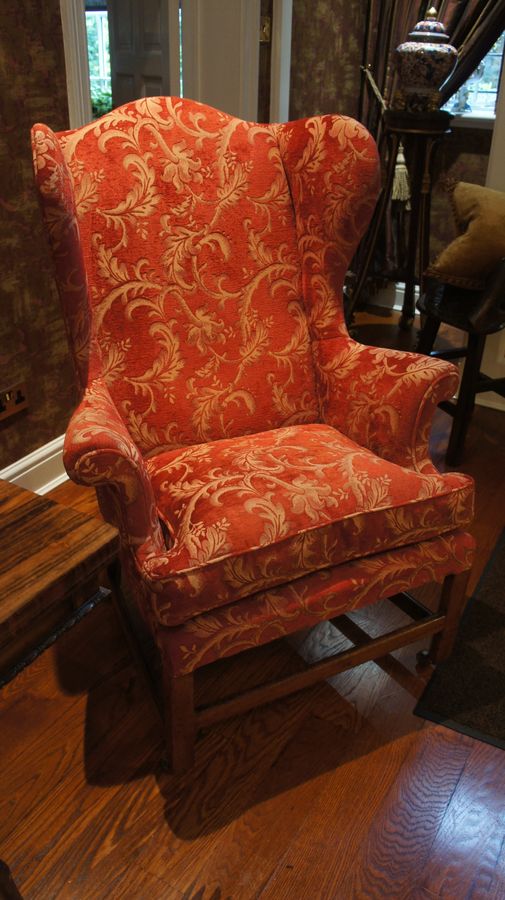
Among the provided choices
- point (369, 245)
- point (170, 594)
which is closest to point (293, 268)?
point (170, 594)

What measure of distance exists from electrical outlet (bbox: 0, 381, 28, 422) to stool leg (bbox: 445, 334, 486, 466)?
1337 mm

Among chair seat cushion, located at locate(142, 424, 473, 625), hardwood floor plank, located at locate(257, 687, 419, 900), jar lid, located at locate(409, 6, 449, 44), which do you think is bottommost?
hardwood floor plank, located at locate(257, 687, 419, 900)

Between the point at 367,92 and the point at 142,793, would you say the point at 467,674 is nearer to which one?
the point at 142,793

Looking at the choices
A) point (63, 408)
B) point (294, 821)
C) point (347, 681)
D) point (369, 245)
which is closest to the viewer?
point (294, 821)

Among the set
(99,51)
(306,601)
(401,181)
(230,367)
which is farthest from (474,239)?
(99,51)

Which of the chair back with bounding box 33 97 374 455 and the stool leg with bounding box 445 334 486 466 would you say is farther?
the stool leg with bounding box 445 334 486 466

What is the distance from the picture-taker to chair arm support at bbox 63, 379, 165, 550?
1.22 m

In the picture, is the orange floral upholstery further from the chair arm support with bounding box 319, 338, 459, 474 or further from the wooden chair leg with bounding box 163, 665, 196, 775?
the chair arm support with bounding box 319, 338, 459, 474

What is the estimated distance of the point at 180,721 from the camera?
4.42ft

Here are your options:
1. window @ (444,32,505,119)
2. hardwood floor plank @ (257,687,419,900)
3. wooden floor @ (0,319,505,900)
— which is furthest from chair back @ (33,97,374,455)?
window @ (444,32,505,119)

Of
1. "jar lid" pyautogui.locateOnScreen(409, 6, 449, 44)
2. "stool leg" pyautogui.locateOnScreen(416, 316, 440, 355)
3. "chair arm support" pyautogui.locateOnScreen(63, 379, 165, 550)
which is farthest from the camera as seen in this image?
"jar lid" pyautogui.locateOnScreen(409, 6, 449, 44)

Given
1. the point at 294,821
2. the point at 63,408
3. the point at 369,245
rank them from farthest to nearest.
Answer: the point at 369,245 < the point at 63,408 < the point at 294,821

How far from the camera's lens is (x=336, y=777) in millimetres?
1436

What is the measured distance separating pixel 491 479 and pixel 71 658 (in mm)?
1422
